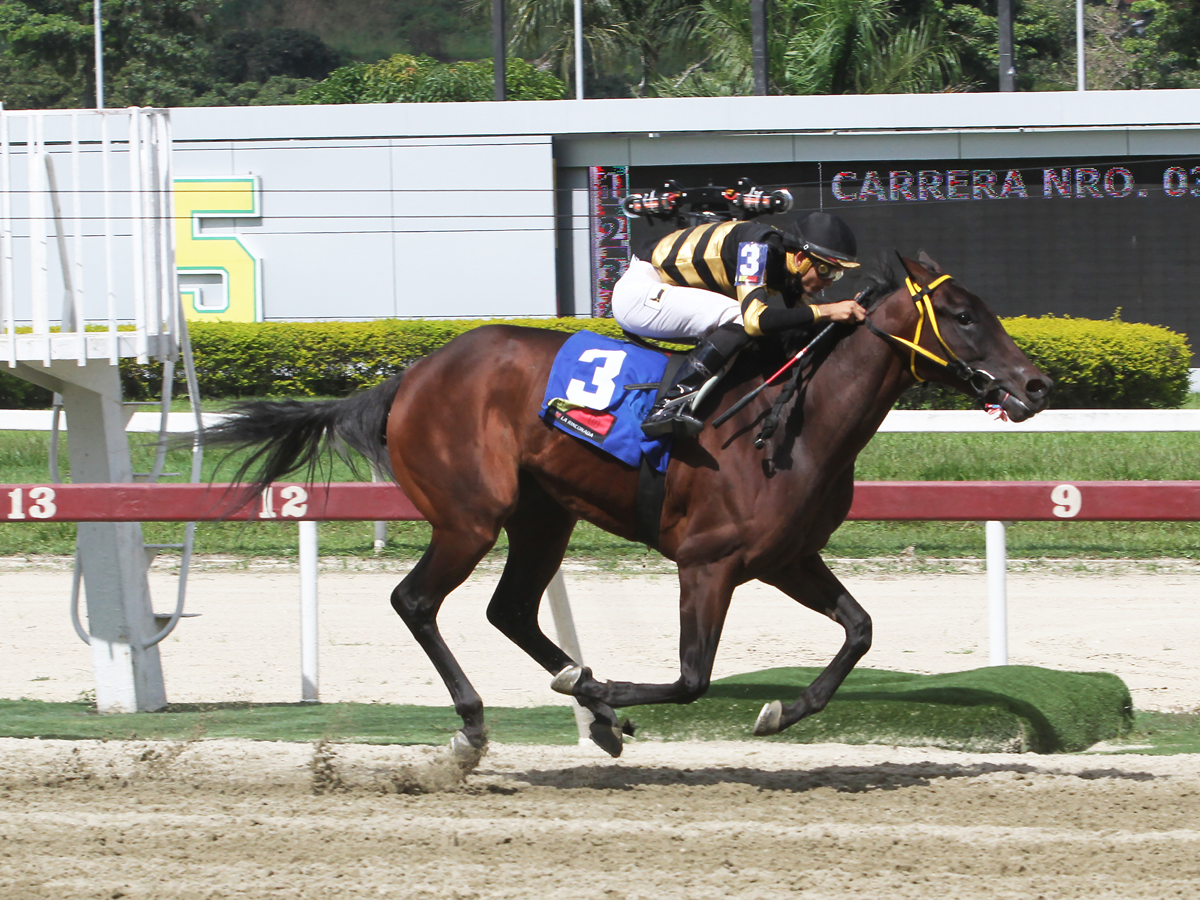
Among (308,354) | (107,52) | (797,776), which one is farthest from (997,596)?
(107,52)

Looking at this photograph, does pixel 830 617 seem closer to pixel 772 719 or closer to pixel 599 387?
pixel 772 719

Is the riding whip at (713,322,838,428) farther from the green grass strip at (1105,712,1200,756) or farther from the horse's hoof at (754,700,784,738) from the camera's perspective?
the green grass strip at (1105,712,1200,756)

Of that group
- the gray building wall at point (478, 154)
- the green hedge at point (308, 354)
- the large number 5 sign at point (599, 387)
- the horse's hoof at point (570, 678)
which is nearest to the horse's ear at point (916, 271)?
the large number 5 sign at point (599, 387)

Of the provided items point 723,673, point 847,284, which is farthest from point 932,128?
point 723,673

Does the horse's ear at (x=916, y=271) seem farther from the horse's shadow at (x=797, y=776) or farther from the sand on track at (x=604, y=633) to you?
the sand on track at (x=604, y=633)

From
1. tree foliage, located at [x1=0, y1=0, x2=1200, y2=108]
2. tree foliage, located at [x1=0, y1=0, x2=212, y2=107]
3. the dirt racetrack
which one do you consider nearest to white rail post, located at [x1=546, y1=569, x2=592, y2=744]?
the dirt racetrack

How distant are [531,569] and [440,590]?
0.39 m

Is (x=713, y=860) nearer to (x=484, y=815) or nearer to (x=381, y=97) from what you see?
(x=484, y=815)

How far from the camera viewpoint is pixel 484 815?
409 cm

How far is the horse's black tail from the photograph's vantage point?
4922 millimetres

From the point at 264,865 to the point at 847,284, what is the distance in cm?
1344

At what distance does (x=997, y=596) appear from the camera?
17.8 feet

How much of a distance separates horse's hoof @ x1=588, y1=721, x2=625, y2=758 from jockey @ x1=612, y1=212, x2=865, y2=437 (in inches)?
37.4

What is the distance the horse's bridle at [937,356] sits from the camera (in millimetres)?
4133
